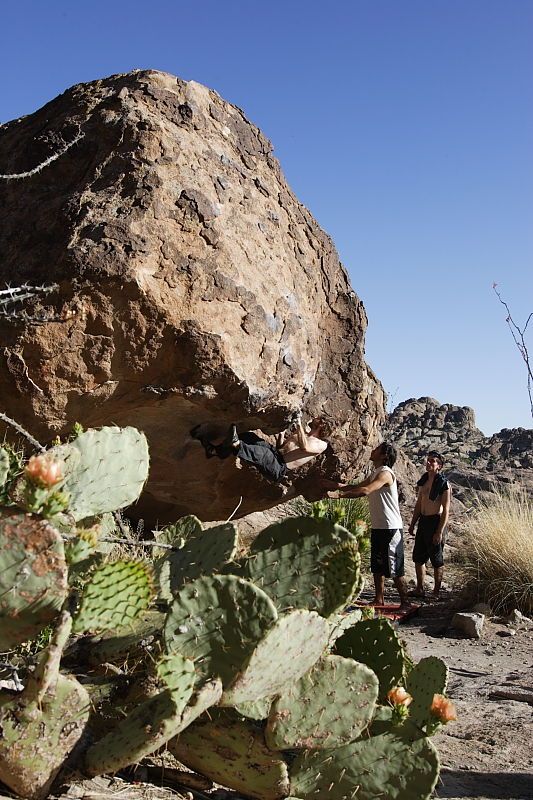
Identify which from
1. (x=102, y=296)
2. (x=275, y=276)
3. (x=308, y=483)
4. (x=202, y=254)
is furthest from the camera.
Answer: (x=308, y=483)

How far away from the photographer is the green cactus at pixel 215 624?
250 centimetres

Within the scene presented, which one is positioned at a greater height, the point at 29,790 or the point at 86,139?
the point at 86,139

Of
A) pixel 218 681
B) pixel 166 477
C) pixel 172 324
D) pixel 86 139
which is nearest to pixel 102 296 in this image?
pixel 172 324

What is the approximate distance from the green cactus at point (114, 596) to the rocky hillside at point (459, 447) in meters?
12.7

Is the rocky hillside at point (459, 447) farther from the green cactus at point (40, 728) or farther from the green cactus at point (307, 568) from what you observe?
Answer: the green cactus at point (40, 728)

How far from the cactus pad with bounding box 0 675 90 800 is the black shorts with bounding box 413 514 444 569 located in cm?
757

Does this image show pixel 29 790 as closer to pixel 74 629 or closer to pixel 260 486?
pixel 74 629

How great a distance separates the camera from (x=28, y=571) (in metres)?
2.16

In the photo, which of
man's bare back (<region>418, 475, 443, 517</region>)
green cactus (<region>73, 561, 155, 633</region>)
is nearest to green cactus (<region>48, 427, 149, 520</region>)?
green cactus (<region>73, 561, 155, 633</region>)

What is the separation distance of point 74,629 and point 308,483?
4640 mm

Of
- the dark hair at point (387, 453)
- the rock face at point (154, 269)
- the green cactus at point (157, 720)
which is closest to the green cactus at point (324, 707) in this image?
the green cactus at point (157, 720)

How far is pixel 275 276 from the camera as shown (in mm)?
5582

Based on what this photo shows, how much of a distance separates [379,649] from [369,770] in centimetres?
65

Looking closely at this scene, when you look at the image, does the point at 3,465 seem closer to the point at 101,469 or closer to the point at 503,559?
the point at 101,469
